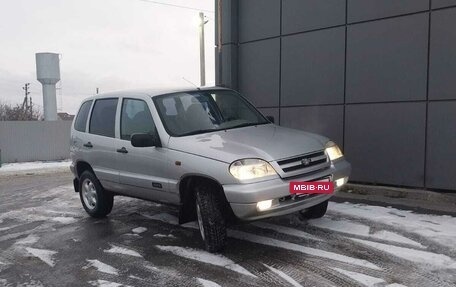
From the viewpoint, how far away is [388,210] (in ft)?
21.6

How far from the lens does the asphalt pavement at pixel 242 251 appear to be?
14.0 ft

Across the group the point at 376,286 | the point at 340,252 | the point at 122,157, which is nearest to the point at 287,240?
the point at 340,252

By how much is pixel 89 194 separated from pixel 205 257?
9.92ft

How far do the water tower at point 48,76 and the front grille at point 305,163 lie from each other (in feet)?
85.6

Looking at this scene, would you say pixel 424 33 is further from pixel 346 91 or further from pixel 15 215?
pixel 15 215

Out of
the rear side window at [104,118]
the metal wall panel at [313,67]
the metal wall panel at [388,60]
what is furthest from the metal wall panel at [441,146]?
the rear side window at [104,118]

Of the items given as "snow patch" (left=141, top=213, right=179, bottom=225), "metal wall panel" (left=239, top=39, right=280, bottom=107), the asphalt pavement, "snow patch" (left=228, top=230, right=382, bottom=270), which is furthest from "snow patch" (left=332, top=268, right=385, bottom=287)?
"metal wall panel" (left=239, top=39, right=280, bottom=107)

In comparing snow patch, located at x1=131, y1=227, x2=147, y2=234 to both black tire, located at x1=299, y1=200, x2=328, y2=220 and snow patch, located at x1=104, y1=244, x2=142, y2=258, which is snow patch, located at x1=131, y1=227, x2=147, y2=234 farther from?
black tire, located at x1=299, y1=200, x2=328, y2=220

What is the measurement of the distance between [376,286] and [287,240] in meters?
1.56

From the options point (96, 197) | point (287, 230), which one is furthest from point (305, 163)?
point (96, 197)

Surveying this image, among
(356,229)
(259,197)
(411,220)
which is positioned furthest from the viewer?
(411,220)

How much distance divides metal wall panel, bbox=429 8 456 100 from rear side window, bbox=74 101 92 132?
18.7ft

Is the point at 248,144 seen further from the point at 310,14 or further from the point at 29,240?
the point at 310,14

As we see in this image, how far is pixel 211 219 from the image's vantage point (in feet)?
15.6
